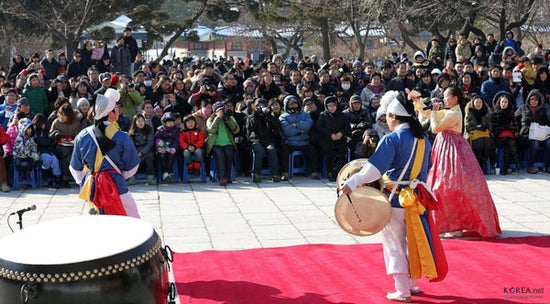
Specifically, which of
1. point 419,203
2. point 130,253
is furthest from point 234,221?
point 130,253

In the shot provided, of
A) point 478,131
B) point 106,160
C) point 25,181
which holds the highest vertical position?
point 106,160

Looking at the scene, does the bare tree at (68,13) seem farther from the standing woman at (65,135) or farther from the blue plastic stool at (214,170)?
the blue plastic stool at (214,170)

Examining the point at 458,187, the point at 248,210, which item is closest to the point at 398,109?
the point at 458,187

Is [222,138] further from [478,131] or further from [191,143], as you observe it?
[478,131]

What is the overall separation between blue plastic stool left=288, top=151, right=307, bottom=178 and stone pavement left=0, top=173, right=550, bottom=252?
13 cm

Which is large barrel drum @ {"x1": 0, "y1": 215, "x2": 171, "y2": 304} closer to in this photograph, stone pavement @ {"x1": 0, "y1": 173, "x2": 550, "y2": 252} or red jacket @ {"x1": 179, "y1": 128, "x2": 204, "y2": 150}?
stone pavement @ {"x1": 0, "y1": 173, "x2": 550, "y2": 252}

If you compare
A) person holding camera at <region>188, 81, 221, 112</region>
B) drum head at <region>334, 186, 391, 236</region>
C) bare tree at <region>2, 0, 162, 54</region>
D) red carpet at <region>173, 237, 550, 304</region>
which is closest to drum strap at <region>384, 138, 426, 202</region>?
drum head at <region>334, 186, 391, 236</region>

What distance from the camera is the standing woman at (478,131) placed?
465 inches

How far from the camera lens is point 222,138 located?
1164 centimetres

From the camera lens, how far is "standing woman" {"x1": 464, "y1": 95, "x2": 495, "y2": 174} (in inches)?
465

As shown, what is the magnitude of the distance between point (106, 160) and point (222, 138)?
17.7 feet

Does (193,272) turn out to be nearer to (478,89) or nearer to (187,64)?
(478,89)

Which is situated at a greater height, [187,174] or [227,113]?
[227,113]

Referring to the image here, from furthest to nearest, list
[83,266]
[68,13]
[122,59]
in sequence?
[68,13] < [122,59] < [83,266]
